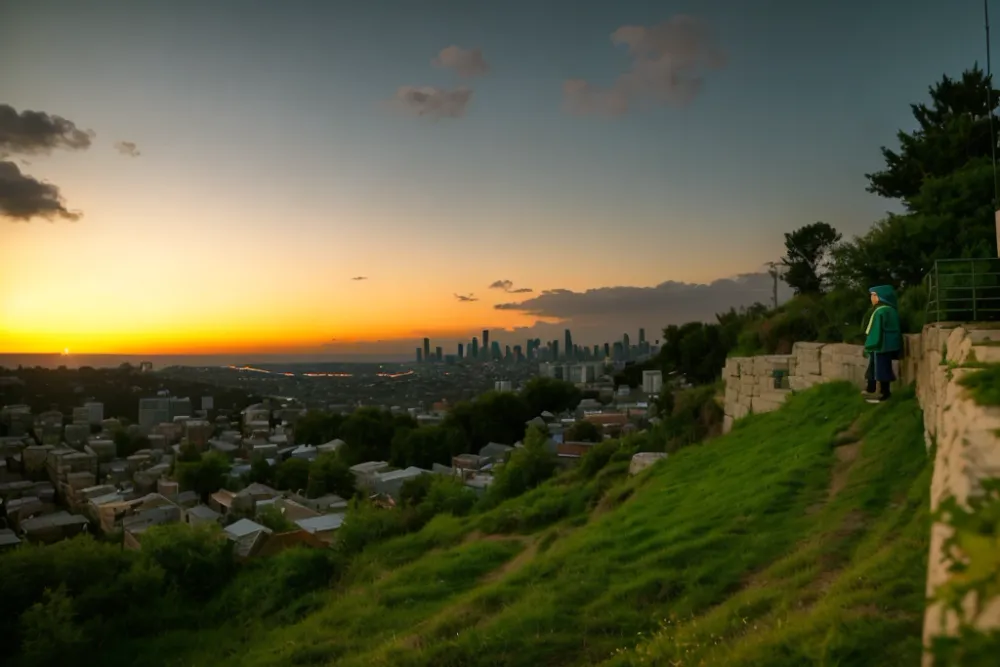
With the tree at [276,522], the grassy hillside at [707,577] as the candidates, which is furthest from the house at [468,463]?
the grassy hillside at [707,577]

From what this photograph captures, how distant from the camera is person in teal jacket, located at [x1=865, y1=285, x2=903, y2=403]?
8.33 m

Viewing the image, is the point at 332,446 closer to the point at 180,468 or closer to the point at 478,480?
the point at 180,468

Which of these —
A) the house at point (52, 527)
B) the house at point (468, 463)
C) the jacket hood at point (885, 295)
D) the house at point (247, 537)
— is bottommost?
the house at point (52, 527)

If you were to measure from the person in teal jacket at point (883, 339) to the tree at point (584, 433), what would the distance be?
105 feet

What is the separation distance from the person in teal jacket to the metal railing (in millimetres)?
530

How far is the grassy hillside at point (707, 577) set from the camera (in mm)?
4312

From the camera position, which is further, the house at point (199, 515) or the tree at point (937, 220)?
the house at point (199, 515)

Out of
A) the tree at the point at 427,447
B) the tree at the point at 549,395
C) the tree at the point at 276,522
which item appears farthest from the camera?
the tree at the point at 549,395

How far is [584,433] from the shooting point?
40.9m

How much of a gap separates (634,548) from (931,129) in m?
17.5

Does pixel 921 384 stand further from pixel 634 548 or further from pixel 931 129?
pixel 931 129

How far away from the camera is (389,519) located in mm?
16219

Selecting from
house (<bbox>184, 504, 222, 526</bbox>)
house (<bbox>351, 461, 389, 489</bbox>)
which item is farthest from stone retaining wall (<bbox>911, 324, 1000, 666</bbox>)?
house (<bbox>351, 461, 389, 489</bbox>)

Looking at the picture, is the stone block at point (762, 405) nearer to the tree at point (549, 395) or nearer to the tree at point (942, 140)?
the tree at point (942, 140)
